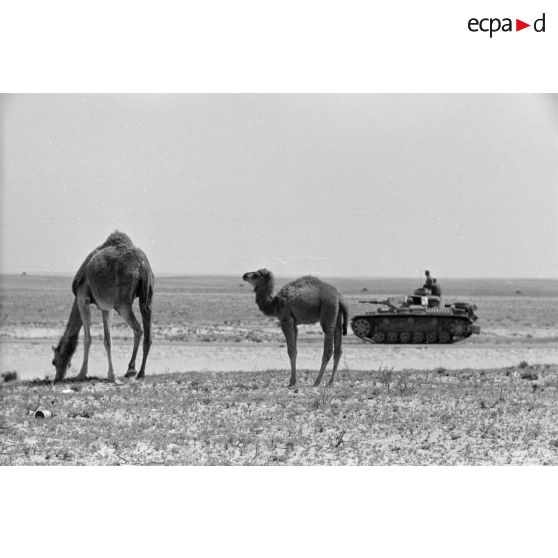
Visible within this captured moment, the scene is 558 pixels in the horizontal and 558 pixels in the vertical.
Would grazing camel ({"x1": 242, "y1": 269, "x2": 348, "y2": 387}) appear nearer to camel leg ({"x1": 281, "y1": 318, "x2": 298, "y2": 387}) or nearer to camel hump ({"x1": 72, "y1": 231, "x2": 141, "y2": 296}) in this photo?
camel leg ({"x1": 281, "y1": 318, "x2": 298, "y2": 387})

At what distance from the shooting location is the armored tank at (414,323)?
26766mm

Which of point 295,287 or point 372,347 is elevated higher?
point 295,287

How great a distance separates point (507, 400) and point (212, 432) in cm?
501

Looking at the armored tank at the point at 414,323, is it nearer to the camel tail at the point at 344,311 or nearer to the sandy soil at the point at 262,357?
the sandy soil at the point at 262,357

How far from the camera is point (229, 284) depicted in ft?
241

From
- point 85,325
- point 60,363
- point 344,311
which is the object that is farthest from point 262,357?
point 344,311

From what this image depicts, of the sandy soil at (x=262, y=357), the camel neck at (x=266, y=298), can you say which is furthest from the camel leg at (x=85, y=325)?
the sandy soil at (x=262, y=357)

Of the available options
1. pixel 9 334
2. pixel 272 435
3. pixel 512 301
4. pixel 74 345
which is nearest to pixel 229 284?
pixel 512 301

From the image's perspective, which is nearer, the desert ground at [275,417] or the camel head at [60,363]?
the desert ground at [275,417]

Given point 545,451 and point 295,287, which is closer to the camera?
point 545,451

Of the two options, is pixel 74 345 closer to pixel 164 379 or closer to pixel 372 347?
pixel 164 379

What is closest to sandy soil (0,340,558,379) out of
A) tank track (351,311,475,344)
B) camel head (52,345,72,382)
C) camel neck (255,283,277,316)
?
tank track (351,311,475,344)

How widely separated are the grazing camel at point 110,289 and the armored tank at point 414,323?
12318mm

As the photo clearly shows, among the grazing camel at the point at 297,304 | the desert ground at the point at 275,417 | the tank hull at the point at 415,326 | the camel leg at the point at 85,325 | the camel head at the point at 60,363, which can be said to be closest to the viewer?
the desert ground at the point at 275,417
